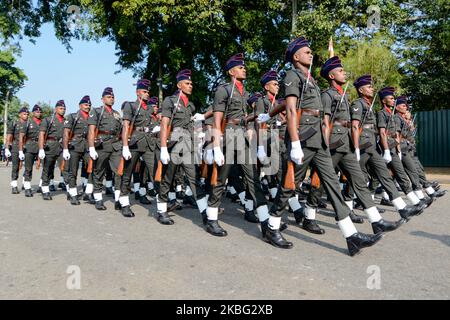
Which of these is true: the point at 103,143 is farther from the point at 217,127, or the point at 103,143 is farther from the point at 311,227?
the point at 311,227

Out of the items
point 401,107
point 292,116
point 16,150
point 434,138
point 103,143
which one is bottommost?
point 16,150

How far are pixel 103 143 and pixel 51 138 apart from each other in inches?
92.4

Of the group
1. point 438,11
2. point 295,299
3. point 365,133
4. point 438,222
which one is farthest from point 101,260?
point 438,11

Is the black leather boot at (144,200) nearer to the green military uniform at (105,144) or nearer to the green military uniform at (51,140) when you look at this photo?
the green military uniform at (105,144)

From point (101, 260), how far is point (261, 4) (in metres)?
17.2

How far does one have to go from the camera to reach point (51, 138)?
9.30 m

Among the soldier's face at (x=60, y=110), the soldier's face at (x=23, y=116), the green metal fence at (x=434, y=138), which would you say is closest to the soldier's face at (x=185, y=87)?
the soldier's face at (x=60, y=110)

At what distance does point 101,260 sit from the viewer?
4105 millimetres

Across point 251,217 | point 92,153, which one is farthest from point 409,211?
point 92,153

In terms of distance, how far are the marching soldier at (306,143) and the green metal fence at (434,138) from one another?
665 inches

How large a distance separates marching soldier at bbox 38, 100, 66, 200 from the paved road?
3059 millimetres

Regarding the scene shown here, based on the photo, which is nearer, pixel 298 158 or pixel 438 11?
pixel 298 158

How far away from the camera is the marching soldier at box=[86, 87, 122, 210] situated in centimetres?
758
